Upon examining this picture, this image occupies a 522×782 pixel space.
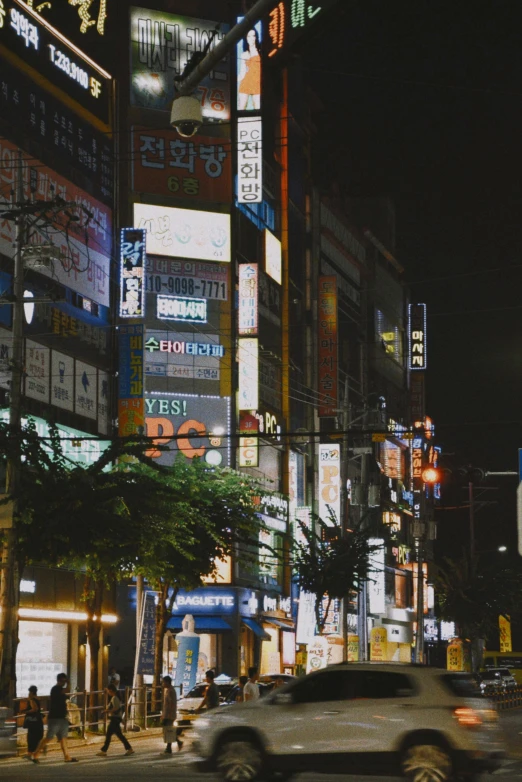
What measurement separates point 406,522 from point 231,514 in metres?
59.7

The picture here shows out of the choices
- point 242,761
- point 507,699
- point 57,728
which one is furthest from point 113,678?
point 507,699

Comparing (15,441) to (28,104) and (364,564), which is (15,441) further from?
(364,564)

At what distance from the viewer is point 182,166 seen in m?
57.7

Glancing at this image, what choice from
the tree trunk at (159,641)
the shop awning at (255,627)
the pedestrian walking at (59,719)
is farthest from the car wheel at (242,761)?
the shop awning at (255,627)

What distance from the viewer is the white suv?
1664 centimetres

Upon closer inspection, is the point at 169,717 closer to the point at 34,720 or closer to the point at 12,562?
the point at 34,720

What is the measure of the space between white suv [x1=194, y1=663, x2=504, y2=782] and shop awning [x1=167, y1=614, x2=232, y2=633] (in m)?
37.4

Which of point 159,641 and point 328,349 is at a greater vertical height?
point 328,349

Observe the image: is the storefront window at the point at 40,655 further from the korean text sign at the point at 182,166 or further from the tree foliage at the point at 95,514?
Result: the korean text sign at the point at 182,166

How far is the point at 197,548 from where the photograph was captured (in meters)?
39.2

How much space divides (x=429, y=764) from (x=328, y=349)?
2153 inches

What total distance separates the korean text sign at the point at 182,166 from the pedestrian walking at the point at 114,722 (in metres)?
32.8

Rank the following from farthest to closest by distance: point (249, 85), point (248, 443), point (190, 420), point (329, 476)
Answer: point (329, 476)
point (249, 85)
point (190, 420)
point (248, 443)

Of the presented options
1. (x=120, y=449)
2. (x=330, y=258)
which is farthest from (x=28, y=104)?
(x=330, y=258)
